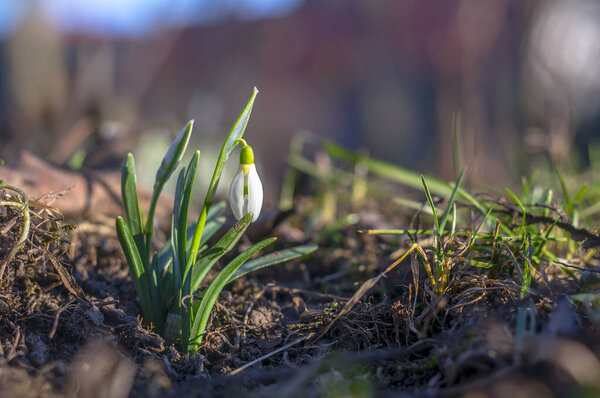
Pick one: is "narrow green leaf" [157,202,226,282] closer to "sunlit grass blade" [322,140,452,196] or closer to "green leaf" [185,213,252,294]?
"green leaf" [185,213,252,294]

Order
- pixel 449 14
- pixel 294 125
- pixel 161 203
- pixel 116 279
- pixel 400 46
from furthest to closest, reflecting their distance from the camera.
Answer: pixel 294 125
pixel 400 46
pixel 449 14
pixel 161 203
pixel 116 279

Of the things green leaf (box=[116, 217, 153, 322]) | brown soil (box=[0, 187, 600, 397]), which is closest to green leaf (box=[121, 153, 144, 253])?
green leaf (box=[116, 217, 153, 322])

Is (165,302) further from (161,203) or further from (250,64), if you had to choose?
(250,64)

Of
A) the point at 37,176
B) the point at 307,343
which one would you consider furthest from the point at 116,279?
the point at 307,343

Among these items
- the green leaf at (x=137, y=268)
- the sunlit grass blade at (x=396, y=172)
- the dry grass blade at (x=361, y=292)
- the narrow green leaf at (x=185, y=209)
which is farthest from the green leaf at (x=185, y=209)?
the sunlit grass blade at (x=396, y=172)

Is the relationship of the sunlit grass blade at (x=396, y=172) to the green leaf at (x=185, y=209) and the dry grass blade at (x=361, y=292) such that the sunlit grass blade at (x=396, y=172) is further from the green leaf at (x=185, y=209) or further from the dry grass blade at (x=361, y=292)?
the green leaf at (x=185, y=209)
